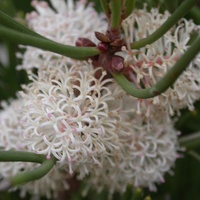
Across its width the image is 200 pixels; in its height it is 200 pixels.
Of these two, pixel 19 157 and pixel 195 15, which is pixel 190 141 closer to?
pixel 195 15

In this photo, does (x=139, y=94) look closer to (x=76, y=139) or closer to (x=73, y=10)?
(x=76, y=139)

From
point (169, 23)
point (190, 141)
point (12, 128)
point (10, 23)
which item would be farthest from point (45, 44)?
point (190, 141)

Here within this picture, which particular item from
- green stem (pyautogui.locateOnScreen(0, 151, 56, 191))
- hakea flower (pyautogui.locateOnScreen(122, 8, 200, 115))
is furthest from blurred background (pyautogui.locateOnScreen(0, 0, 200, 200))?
green stem (pyautogui.locateOnScreen(0, 151, 56, 191))

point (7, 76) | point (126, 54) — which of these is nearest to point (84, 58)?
point (126, 54)

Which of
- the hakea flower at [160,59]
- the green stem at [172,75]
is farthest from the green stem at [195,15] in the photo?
the green stem at [172,75]

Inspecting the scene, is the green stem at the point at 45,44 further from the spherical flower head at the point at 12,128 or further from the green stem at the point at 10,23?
the spherical flower head at the point at 12,128
